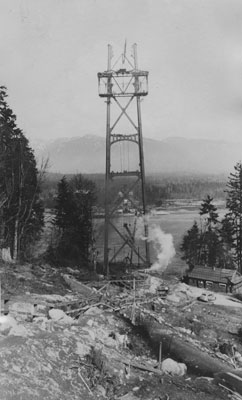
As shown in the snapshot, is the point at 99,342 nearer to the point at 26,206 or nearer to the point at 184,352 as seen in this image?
the point at 184,352

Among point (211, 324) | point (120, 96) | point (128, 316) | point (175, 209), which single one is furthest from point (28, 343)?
point (175, 209)

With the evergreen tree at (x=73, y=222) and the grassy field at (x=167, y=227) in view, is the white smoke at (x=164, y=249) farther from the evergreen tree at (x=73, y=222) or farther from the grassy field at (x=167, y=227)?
the grassy field at (x=167, y=227)

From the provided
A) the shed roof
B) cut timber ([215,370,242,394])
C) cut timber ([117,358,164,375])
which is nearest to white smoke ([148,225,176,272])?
the shed roof

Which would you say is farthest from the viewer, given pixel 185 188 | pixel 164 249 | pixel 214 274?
pixel 185 188

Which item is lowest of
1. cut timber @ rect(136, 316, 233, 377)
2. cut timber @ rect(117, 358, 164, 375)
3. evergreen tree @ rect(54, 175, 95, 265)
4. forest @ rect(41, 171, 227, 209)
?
cut timber @ rect(136, 316, 233, 377)

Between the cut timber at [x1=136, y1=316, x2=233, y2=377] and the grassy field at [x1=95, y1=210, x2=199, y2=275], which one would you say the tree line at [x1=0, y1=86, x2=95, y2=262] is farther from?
the grassy field at [x1=95, y1=210, x2=199, y2=275]

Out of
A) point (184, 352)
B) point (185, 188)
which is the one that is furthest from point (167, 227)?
point (184, 352)
